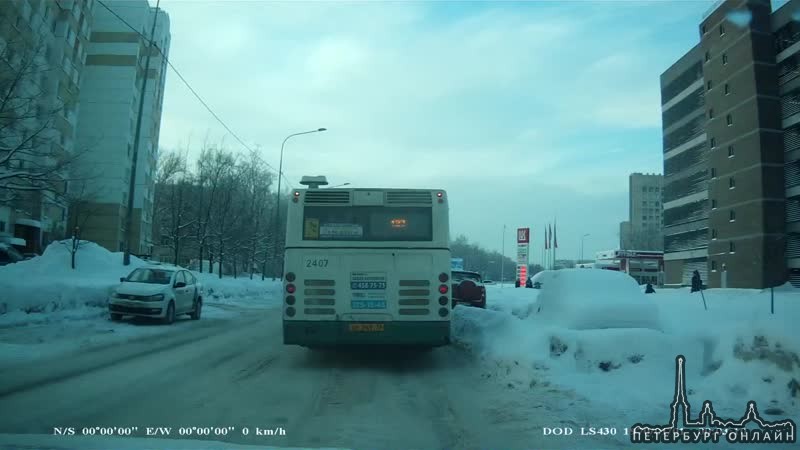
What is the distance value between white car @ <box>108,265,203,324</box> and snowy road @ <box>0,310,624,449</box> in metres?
4.63

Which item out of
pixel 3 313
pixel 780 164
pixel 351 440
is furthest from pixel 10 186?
pixel 780 164

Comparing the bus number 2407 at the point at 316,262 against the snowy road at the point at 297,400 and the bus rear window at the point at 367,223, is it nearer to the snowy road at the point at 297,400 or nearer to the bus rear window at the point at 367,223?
the bus rear window at the point at 367,223

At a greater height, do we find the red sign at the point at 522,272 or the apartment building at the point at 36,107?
the apartment building at the point at 36,107

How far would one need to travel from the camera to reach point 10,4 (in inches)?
792

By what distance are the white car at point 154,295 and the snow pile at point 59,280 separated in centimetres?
107

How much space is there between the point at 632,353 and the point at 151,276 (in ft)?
45.6

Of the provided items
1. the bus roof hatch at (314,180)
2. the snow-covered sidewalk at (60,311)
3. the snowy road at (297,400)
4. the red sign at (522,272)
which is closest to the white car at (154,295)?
the snow-covered sidewalk at (60,311)

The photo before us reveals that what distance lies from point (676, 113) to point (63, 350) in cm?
6955

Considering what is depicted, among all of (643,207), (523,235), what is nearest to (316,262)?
(523,235)

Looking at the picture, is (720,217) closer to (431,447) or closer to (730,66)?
(730,66)

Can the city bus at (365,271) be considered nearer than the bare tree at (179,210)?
Yes

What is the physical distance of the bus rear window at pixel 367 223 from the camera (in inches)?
382

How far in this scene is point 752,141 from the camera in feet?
153

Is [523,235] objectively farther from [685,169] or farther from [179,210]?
[685,169]
